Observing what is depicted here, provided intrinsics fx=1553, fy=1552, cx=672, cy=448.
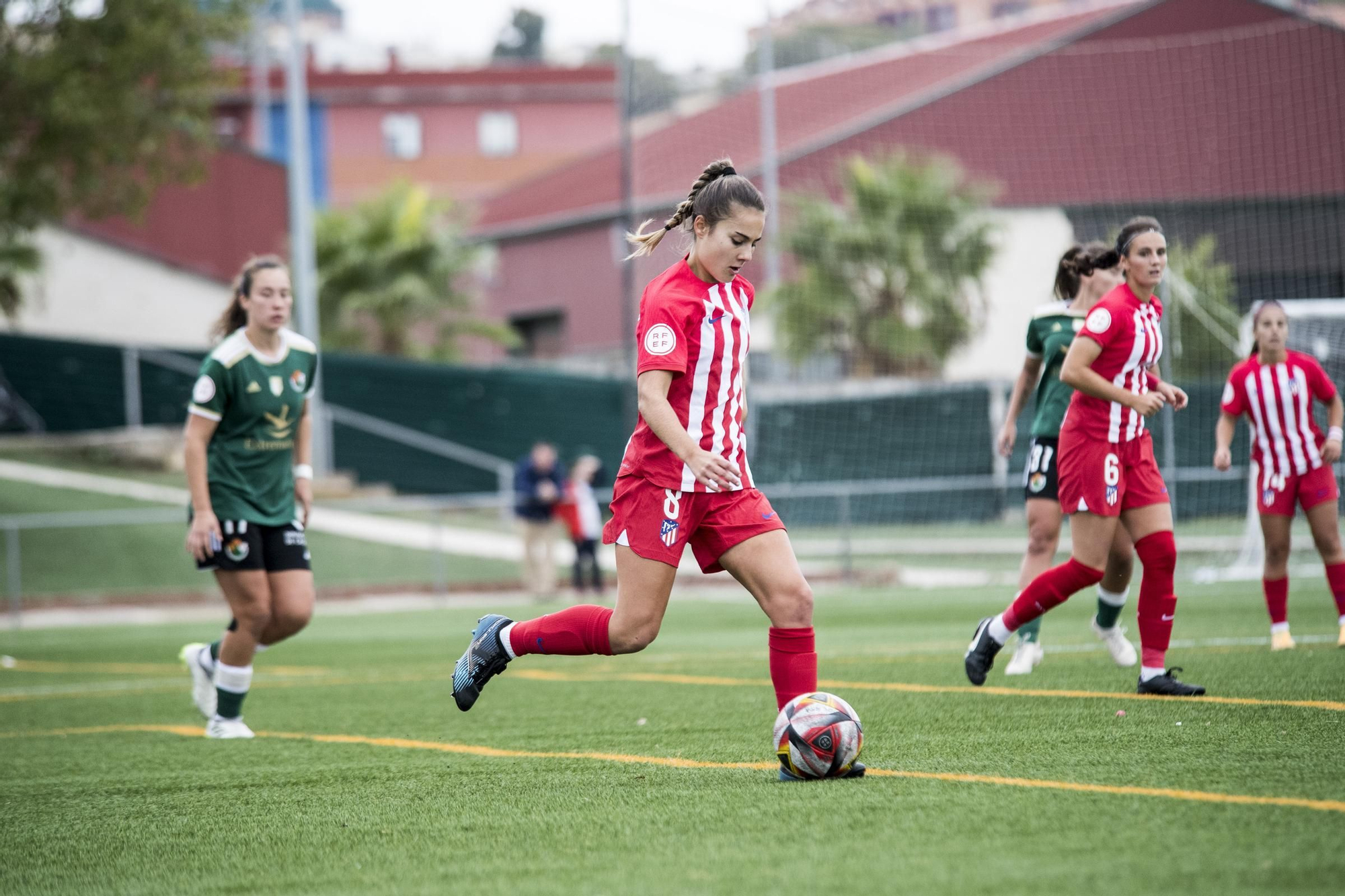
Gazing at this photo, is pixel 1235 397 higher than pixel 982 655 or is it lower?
higher

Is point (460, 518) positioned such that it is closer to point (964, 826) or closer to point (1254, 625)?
point (1254, 625)

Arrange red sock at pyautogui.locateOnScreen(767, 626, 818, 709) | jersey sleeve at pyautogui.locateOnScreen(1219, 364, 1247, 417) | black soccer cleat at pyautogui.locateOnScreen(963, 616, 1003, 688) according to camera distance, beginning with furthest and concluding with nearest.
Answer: jersey sleeve at pyautogui.locateOnScreen(1219, 364, 1247, 417), black soccer cleat at pyautogui.locateOnScreen(963, 616, 1003, 688), red sock at pyautogui.locateOnScreen(767, 626, 818, 709)

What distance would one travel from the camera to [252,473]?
7449 mm

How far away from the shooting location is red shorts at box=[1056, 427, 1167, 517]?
23.1 feet

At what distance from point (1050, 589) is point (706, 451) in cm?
275

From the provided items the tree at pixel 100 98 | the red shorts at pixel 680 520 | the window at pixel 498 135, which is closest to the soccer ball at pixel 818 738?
the red shorts at pixel 680 520

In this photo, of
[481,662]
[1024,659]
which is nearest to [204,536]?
[481,662]

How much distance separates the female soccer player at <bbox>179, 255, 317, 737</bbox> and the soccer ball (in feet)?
9.85

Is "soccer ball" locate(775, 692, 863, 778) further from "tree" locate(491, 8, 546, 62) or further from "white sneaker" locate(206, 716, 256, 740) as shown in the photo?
"tree" locate(491, 8, 546, 62)

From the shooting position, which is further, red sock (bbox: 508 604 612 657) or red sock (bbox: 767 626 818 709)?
red sock (bbox: 508 604 612 657)

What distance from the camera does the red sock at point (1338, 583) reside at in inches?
361

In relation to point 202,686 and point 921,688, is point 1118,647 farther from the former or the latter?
point 202,686

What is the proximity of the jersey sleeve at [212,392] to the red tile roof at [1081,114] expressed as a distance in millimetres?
17676

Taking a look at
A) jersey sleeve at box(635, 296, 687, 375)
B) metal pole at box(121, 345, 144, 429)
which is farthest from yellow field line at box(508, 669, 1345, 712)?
metal pole at box(121, 345, 144, 429)
